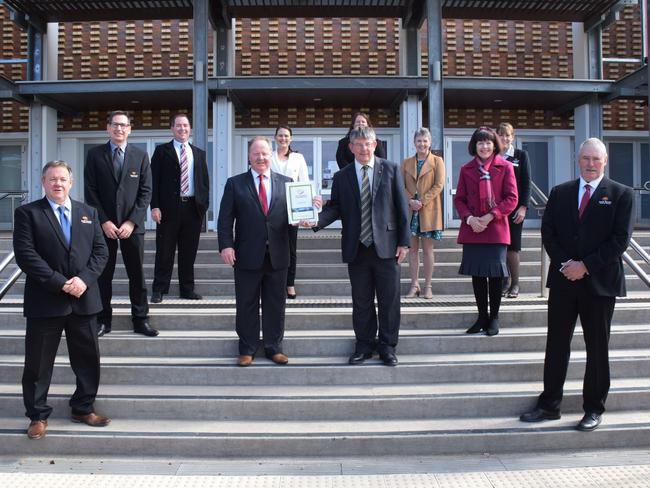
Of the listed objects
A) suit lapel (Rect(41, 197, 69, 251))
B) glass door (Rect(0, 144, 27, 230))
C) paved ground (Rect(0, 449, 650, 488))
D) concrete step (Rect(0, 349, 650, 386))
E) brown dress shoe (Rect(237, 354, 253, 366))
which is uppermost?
glass door (Rect(0, 144, 27, 230))

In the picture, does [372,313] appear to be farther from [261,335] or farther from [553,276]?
[553,276]

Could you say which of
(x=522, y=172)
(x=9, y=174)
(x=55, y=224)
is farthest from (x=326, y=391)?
(x=9, y=174)

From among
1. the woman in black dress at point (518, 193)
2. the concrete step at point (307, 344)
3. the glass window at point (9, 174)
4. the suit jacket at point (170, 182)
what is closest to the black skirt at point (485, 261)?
the concrete step at point (307, 344)

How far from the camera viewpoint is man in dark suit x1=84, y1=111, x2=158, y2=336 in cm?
509

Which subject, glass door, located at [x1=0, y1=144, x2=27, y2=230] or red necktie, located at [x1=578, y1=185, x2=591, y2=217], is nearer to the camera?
red necktie, located at [x1=578, y1=185, x2=591, y2=217]

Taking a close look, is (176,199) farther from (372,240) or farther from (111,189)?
(372,240)

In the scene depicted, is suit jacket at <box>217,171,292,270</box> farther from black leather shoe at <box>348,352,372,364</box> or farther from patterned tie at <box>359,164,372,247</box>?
black leather shoe at <box>348,352,372,364</box>

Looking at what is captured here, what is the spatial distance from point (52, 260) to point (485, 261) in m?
3.39

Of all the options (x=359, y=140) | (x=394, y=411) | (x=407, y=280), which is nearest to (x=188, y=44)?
(x=407, y=280)

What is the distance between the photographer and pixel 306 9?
37.0ft

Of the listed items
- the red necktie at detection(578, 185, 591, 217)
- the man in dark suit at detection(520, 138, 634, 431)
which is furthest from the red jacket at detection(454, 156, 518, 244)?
the red necktie at detection(578, 185, 591, 217)

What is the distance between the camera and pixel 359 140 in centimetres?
476

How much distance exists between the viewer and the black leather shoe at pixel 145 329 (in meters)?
5.17

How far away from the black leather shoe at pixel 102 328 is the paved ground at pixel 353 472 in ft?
4.51
